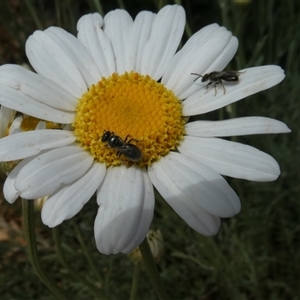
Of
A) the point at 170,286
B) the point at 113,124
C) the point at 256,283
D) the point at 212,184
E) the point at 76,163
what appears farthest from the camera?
the point at 170,286

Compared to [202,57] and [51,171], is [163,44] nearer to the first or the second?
[202,57]

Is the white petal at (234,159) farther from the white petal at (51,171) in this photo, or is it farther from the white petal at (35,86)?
the white petal at (35,86)

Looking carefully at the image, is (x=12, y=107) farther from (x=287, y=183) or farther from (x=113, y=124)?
(x=287, y=183)

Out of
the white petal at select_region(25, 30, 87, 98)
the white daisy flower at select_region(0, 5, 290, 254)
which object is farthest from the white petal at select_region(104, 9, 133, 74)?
the white petal at select_region(25, 30, 87, 98)

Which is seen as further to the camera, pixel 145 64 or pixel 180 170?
pixel 145 64

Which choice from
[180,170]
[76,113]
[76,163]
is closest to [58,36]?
[76,113]

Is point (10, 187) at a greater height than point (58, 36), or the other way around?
point (58, 36)
